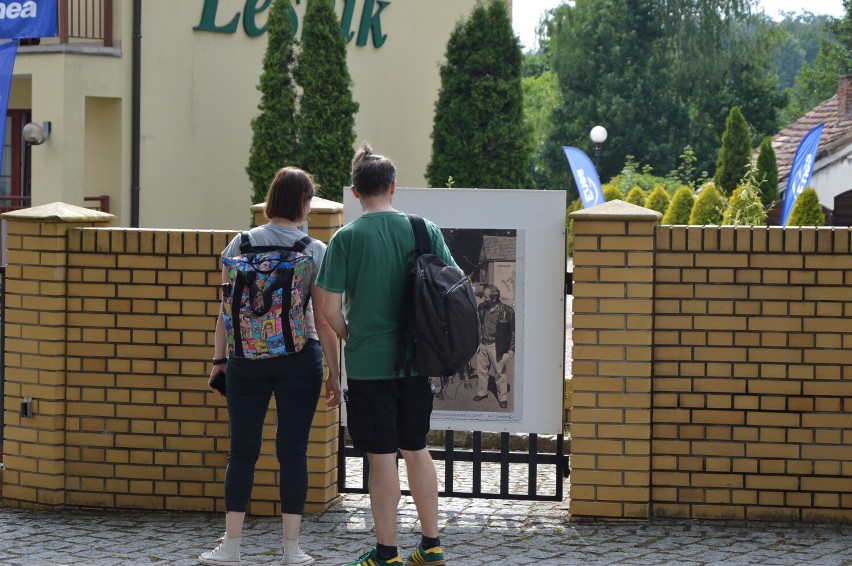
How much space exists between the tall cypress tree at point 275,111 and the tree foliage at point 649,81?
41.3 m

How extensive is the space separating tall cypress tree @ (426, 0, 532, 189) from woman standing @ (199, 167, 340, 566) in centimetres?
1976

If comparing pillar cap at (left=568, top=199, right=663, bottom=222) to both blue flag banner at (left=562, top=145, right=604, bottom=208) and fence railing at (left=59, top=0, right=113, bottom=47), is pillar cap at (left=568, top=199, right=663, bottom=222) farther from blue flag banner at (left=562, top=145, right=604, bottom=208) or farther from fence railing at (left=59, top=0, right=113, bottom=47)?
fence railing at (left=59, top=0, right=113, bottom=47)

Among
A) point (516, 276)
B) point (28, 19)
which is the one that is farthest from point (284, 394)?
point (28, 19)

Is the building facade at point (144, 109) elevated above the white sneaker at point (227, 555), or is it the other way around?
the building facade at point (144, 109)

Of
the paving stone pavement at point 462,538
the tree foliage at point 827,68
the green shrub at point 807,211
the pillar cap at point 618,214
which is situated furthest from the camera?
the tree foliage at point 827,68

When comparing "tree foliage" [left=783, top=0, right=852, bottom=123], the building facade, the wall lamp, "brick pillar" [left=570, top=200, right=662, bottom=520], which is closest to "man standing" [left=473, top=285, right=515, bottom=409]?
"brick pillar" [left=570, top=200, right=662, bottom=520]

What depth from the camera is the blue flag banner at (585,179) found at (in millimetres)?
18250

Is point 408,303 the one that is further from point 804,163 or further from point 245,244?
point 804,163

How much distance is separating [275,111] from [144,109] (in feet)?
6.72

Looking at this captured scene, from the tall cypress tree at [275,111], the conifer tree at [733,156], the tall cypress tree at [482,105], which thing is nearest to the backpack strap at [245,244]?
the tall cypress tree at [275,111]

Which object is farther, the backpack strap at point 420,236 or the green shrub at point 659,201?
the green shrub at point 659,201

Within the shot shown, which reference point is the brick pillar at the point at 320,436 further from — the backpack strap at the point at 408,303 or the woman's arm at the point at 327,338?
the backpack strap at the point at 408,303

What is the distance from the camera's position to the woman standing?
222 inches

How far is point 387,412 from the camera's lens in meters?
5.48
